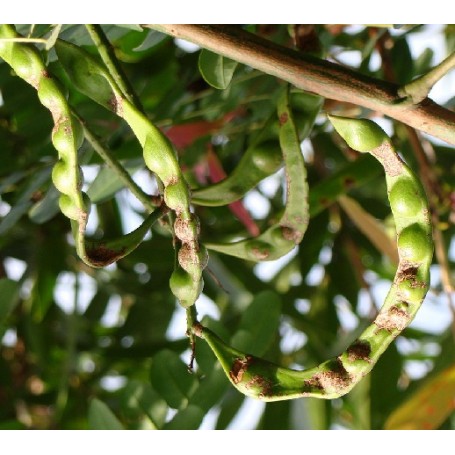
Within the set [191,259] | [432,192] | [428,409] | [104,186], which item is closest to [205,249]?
[191,259]

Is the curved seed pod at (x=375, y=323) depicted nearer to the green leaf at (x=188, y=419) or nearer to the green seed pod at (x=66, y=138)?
the green seed pod at (x=66, y=138)

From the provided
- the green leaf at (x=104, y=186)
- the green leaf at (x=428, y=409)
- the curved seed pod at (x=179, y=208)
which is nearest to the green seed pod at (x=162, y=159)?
the curved seed pod at (x=179, y=208)

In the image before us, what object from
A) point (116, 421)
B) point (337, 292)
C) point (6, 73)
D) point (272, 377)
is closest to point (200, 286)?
point (272, 377)

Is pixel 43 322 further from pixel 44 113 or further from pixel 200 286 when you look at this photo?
pixel 200 286

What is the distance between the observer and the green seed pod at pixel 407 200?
0.47m

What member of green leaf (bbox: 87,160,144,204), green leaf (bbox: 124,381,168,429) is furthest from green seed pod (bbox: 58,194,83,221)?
green leaf (bbox: 124,381,168,429)

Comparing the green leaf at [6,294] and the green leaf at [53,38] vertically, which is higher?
the green leaf at [53,38]

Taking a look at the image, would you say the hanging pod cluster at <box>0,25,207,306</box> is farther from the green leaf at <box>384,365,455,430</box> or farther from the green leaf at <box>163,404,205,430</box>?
the green leaf at <box>384,365,455,430</box>

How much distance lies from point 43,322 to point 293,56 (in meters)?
0.87

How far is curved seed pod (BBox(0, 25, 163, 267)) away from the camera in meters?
0.46

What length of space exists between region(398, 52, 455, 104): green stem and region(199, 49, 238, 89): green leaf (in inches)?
5.9

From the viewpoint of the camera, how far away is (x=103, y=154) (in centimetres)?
54

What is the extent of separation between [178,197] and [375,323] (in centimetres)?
13

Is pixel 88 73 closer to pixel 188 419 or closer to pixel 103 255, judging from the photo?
pixel 103 255
